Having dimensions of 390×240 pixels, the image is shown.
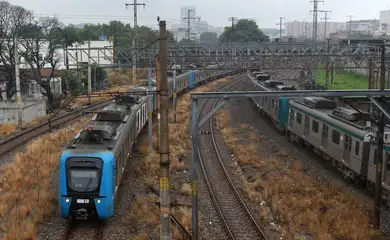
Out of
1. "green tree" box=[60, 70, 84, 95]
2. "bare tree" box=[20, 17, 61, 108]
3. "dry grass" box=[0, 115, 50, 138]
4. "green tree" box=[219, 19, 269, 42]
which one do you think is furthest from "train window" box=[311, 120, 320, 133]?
"green tree" box=[219, 19, 269, 42]

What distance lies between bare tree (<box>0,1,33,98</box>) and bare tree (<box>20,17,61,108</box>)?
0.96 meters

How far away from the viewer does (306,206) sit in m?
16.0

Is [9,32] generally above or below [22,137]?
above

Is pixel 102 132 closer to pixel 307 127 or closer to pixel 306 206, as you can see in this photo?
pixel 306 206

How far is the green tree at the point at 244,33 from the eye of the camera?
9650cm

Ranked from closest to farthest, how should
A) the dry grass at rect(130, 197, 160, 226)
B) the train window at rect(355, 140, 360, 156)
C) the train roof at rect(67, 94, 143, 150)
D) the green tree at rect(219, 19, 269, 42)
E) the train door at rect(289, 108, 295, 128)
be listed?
the dry grass at rect(130, 197, 160, 226)
the train roof at rect(67, 94, 143, 150)
the train window at rect(355, 140, 360, 156)
the train door at rect(289, 108, 295, 128)
the green tree at rect(219, 19, 269, 42)

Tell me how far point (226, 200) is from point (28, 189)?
23.0 feet

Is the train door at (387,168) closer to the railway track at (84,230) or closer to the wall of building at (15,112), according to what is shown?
the railway track at (84,230)

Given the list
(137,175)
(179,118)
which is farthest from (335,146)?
(179,118)

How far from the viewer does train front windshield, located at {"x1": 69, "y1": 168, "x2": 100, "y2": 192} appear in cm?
1345

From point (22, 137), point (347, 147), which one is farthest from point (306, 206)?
point (22, 137)

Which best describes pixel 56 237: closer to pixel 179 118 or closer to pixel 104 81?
pixel 179 118

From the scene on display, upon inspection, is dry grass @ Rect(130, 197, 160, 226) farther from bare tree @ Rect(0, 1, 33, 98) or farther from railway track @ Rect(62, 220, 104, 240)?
bare tree @ Rect(0, 1, 33, 98)

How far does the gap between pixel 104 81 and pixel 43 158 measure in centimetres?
3654
